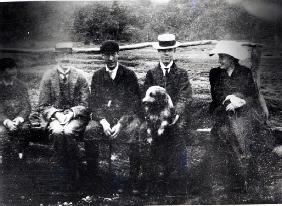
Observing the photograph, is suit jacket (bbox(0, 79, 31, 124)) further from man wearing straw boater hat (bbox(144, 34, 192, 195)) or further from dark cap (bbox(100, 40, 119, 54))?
man wearing straw boater hat (bbox(144, 34, 192, 195))

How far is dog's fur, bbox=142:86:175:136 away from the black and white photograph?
0.01 meters

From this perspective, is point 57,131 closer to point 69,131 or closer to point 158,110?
point 69,131

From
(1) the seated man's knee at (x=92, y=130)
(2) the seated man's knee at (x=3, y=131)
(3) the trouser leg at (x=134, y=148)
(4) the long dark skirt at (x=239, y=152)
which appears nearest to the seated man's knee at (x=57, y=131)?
(1) the seated man's knee at (x=92, y=130)

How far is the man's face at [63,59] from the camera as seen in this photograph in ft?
18.0

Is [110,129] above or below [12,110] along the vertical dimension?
below

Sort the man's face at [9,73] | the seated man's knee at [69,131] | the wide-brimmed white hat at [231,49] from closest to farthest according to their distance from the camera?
the seated man's knee at [69,131], the wide-brimmed white hat at [231,49], the man's face at [9,73]

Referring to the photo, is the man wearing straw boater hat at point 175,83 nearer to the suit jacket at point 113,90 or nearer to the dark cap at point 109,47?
the suit jacket at point 113,90

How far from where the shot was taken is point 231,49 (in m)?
5.43

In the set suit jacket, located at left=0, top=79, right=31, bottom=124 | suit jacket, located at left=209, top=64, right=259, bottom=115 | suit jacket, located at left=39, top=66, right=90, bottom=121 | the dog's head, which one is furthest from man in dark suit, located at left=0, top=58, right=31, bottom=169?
suit jacket, located at left=209, top=64, right=259, bottom=115

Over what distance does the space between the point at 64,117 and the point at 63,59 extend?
2.29 feet

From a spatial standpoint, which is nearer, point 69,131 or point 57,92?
point 69,131

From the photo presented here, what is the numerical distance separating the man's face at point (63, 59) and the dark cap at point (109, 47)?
1.37ft

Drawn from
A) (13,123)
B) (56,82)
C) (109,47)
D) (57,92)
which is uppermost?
(109,47)

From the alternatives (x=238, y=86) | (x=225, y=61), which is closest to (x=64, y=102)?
(x=225, y=61)
